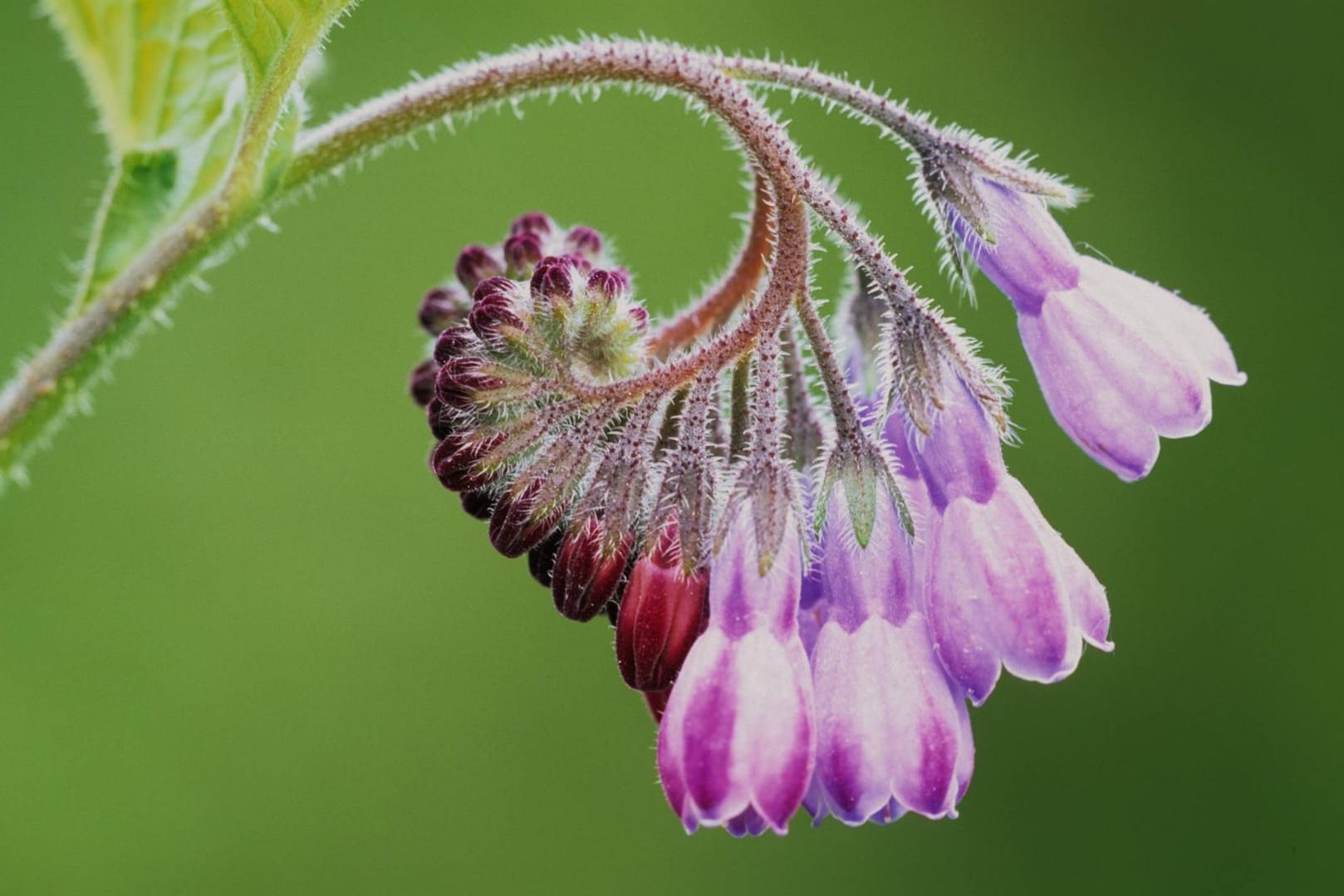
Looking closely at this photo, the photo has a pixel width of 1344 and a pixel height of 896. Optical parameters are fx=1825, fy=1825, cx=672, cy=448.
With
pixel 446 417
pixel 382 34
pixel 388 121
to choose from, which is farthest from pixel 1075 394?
pixel 382 34

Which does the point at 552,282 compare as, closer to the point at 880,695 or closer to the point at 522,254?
the point at 522,254

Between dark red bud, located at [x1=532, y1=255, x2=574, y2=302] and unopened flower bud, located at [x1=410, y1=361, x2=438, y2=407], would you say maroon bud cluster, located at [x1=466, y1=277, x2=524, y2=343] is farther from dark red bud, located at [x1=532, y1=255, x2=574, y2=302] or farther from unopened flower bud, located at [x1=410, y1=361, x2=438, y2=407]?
unopened flower bud, located at [x1=410, y1=361, x2=438, y2=407]

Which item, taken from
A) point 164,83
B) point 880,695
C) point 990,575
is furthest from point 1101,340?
point 164,83

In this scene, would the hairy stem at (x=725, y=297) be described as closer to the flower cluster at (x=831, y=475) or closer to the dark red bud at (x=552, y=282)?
the flower cluster at (x=831, y=475)

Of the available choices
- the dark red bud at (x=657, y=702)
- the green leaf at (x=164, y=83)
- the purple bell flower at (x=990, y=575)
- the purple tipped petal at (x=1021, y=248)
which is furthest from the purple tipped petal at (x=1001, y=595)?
the green leaf at (x=164, y=83)

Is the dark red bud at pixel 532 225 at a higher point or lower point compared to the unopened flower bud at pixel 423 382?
higher

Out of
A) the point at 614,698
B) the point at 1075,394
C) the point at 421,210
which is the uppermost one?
the point at 421,210

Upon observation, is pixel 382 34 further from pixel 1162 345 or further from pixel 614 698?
pixel 1162 345
